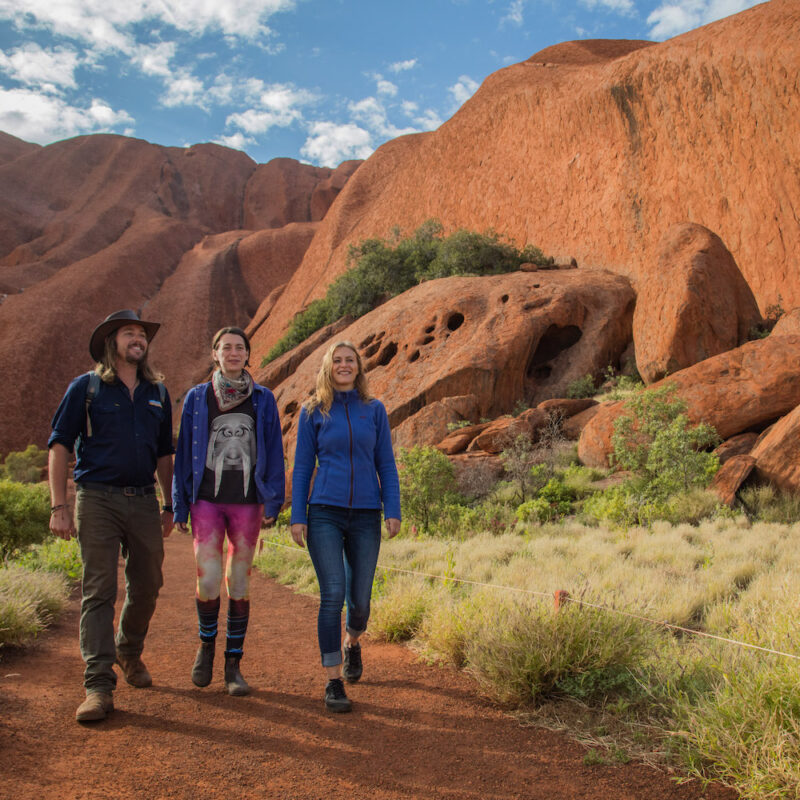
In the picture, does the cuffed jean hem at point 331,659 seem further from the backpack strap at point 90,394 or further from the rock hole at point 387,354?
the rock hole at point 387,354

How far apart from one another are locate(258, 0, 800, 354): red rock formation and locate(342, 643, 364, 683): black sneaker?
502 inches

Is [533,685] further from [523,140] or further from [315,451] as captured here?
[523,140]

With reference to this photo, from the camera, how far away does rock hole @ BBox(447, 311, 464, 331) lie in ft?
55.7

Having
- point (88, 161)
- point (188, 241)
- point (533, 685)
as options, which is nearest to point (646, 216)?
point (533, 685)

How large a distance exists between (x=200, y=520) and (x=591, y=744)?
2.46 m

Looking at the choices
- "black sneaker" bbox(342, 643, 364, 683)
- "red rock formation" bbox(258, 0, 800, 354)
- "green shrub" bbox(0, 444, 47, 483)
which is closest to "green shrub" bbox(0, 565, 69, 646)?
"black sneaker" bbox(342, 643, 364, 683)

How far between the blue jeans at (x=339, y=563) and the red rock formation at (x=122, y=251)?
3577 centimetres

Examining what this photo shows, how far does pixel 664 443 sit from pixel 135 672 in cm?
793

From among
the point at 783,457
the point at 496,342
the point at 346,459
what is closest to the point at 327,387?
the point at 346,459

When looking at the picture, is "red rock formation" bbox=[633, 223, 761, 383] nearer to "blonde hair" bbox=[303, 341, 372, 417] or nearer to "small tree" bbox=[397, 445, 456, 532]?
"small tree" bbox=[397, 445, 456, 532]

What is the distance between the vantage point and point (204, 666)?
400cm

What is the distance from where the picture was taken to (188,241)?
5534 centimetres

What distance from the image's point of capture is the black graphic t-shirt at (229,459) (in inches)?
155

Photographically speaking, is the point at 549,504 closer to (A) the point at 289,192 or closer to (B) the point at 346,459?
(B) the point at 346,459
